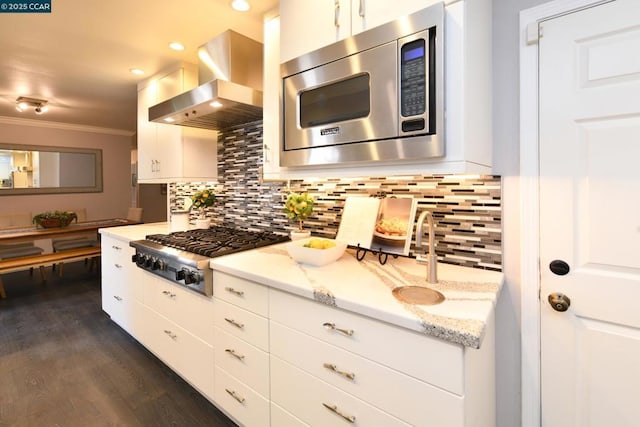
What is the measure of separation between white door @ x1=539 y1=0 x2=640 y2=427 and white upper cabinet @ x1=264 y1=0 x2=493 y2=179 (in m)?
0.23

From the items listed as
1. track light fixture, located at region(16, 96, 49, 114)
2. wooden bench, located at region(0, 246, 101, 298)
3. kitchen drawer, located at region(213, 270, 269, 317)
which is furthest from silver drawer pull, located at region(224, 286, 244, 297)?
track light fixture, located at region(16, 96, 49, 114)

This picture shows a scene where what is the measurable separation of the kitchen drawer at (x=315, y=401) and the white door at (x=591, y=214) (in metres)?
0.77

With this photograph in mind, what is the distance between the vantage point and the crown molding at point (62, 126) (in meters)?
4.86

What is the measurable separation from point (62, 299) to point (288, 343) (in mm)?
3945

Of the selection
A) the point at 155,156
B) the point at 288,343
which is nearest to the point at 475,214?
the point at 288,343

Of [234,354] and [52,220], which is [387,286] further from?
[52,220]

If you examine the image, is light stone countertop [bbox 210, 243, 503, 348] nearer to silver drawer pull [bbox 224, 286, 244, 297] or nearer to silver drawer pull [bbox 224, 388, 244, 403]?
silver drawer pull [bbox 224, 286, 244, 297]

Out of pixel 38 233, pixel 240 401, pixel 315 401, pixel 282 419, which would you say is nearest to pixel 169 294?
pixel 240 401

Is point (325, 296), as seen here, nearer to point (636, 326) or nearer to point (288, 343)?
point (288, 343)

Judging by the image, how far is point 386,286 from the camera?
1.19 metres

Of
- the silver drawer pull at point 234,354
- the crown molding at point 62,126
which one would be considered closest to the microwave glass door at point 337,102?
the silver drawer pull at point 234,354

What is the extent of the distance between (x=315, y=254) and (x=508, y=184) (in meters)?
0.90

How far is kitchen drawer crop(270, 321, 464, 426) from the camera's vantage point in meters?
0.89

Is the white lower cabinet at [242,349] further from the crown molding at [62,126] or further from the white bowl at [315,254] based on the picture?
the crown molding at [62,126]
